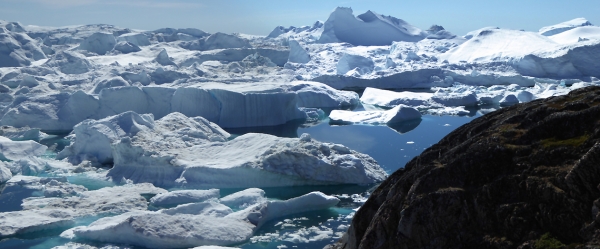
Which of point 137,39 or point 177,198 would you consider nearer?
point 177,198

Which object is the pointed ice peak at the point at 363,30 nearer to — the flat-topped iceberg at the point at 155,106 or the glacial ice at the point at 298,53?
the glacial ice at the point at 298,53

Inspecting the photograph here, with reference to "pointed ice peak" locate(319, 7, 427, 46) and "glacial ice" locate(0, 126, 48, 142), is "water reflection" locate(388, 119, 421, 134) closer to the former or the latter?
"glacial ice" locate(0, 126, 48, 142)

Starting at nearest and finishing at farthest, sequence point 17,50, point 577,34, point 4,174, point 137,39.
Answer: point 4,174 → point 17,50 → point 577,34 → point 137,39

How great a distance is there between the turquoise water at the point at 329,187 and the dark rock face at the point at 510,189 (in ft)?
10.7

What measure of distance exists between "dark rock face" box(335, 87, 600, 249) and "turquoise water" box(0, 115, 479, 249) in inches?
129

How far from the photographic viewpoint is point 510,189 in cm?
305

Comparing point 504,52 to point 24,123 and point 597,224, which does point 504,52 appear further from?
point 597,224

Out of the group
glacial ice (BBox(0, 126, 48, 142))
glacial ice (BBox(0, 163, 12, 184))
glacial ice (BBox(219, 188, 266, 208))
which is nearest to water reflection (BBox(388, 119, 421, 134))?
glacial ice (BBox(219, 188, 266, 208))

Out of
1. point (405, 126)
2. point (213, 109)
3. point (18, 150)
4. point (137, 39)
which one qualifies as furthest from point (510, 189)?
point (137, 39)

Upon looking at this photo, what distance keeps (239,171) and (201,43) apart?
21.1 metres

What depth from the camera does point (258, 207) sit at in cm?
741

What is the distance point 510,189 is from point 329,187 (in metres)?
6.22

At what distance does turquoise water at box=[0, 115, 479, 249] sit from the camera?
267 inches

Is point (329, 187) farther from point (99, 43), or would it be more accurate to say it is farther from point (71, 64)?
point (99, 43)
